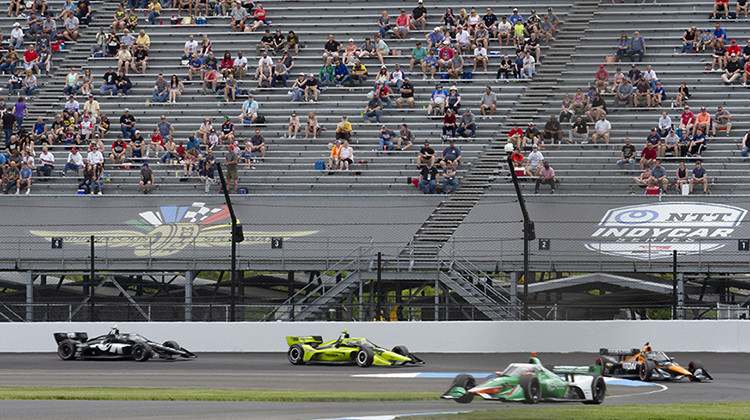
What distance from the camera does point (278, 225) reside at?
85.9 feet

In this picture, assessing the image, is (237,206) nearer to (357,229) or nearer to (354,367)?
(357,229)

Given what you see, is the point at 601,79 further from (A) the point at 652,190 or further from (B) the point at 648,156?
(A) the point at 652,190

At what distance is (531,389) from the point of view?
12953mm

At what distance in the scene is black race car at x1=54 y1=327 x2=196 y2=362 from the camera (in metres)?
19.3

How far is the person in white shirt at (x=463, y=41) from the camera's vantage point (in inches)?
1286

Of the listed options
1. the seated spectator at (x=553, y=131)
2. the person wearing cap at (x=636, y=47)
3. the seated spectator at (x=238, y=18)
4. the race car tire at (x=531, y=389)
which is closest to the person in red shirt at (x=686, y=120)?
the seated spectator at (x=553, y=131)

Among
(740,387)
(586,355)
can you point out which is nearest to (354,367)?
(586,355)

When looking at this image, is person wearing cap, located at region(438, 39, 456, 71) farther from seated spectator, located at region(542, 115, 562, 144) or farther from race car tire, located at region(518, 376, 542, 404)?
race car tire, located at region(518, 376, 542, 404)

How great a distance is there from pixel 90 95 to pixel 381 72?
823 centimetres

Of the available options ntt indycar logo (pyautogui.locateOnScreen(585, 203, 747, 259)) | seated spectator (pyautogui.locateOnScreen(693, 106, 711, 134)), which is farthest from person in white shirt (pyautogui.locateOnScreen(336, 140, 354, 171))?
seated spectator (pyautogui.locateOnScreen(693, 106, 711, 134))

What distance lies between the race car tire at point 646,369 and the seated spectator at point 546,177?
1110 cm

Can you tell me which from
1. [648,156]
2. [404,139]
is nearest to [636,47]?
[648,156]

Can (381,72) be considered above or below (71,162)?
above

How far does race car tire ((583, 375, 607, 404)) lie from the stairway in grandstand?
37.2ft
